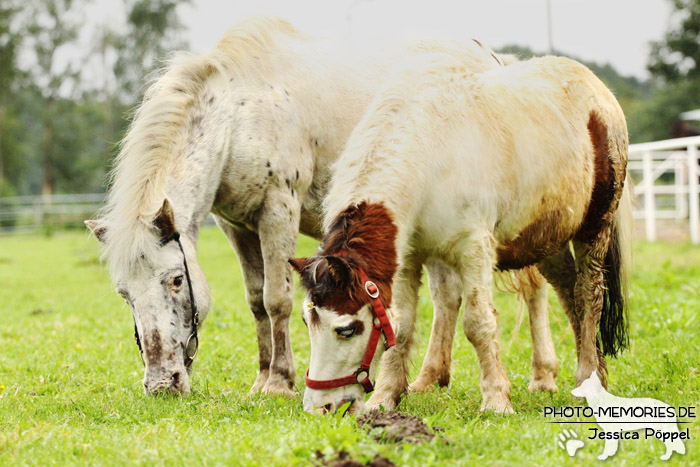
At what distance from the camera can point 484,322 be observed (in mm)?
4500

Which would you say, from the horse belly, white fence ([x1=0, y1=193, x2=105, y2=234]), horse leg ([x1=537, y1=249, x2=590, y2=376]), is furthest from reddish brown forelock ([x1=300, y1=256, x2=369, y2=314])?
white fence ([x1=0, y1=193, x2=105, y2=234])

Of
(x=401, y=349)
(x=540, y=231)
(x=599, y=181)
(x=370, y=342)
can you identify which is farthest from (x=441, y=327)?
(x=370, y=342)

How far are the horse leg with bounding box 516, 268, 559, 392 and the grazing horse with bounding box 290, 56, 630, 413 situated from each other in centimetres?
30

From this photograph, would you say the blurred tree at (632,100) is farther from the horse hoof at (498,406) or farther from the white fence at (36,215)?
the horse hoof at (498,406)

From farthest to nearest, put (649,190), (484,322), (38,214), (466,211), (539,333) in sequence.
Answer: (38,214) < (649,190) < (539,333) < (484,322) < (466,211)

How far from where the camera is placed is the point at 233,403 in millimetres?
4828

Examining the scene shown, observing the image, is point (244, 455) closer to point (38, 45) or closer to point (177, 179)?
point (177, 179)

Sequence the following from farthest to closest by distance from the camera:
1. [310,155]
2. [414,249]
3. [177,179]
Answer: [310,155] → [177,179] → [414,249]

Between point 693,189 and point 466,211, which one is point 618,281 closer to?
point 466,211

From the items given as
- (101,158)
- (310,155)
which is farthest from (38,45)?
(310,155)

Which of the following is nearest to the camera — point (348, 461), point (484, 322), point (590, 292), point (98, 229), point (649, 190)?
→ point (348, 461)

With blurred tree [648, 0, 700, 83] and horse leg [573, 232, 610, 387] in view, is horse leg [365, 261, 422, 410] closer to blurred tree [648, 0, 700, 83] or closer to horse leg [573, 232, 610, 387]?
horse leg [573, 232, 610, 387]

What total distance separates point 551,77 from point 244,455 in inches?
137

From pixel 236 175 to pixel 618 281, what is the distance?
115 inches
